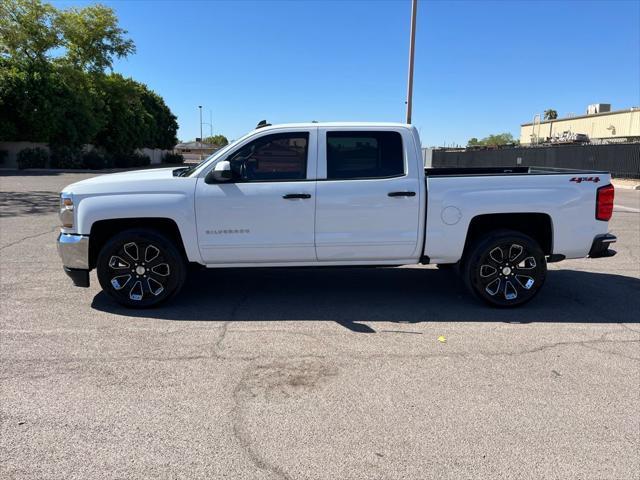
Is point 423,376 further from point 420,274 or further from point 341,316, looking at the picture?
point 420,274

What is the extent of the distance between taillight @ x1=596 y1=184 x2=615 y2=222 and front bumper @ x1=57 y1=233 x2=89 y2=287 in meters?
5.45

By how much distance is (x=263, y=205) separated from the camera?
529cm

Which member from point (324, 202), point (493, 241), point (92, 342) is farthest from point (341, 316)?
point (92, 342)

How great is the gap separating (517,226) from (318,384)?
3.23 m

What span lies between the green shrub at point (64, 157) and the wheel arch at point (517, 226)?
127 ft

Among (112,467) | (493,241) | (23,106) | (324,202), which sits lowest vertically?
(112,467)

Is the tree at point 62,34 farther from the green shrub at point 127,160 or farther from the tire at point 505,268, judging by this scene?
the tire at point 505,268

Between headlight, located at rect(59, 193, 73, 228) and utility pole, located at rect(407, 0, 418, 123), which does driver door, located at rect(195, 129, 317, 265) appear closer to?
headlight, located at rect(59, 193, 73, 228)

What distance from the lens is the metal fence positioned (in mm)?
28688

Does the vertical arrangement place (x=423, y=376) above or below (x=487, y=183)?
below

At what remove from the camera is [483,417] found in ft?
11.1

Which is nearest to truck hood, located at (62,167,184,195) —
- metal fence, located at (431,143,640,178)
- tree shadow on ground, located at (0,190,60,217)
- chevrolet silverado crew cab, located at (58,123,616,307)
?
chevrolet silverado crew cab, located at (58,123,616,307)

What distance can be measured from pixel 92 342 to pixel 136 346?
1.44 ft

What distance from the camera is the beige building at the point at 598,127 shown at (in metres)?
66.3
